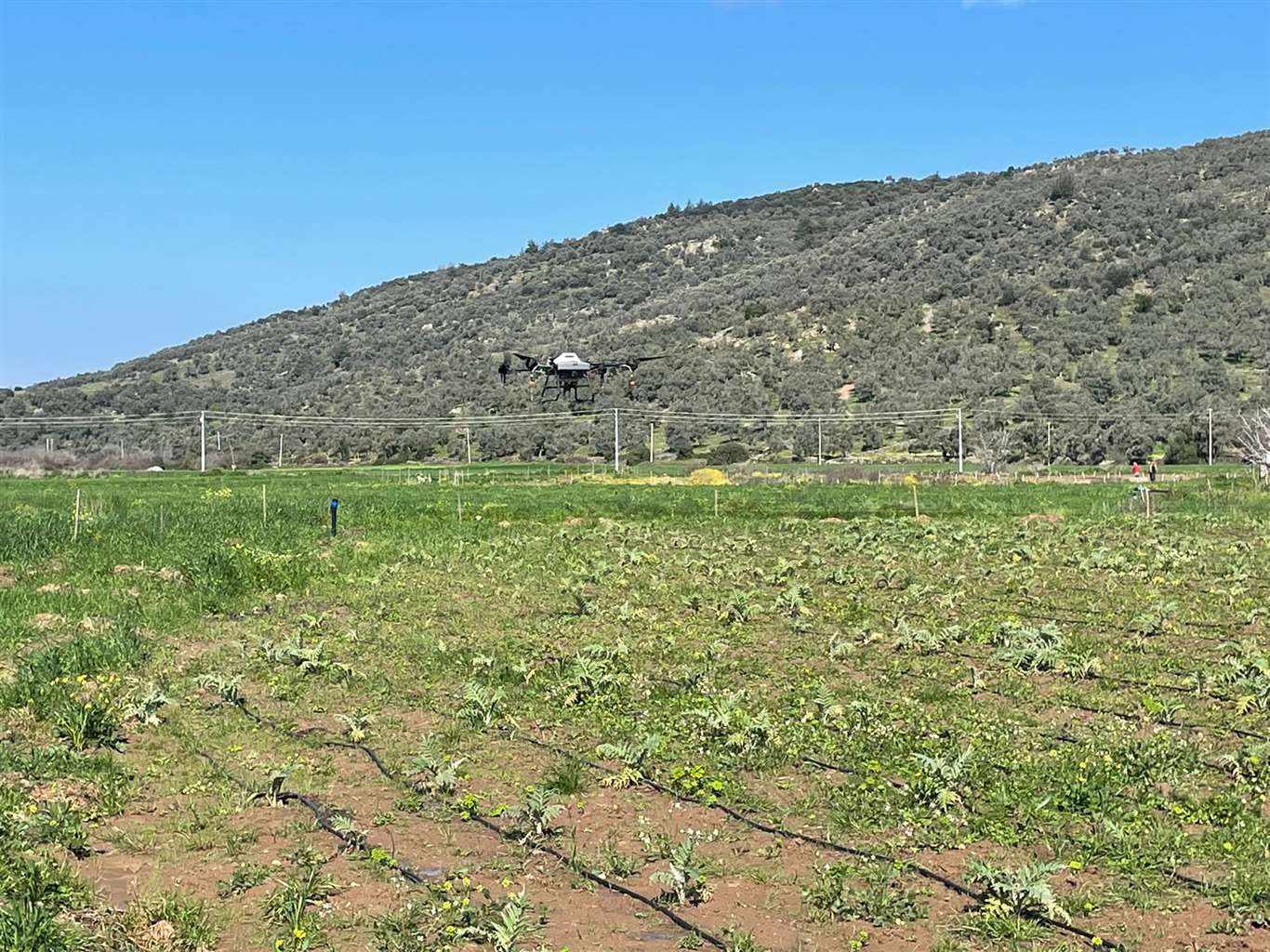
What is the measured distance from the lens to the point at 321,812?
9289mm

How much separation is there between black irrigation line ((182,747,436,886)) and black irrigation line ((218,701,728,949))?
0.01 m

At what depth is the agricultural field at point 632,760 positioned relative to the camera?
7.25 metres

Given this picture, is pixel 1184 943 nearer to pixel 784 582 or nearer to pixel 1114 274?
pixel 784 582

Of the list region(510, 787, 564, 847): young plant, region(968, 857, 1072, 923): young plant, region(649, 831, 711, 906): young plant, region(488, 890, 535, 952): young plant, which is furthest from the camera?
region(510, 787, 564, 847): young plant

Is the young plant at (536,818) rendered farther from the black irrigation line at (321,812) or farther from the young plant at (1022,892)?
the young plant at (1022,892)

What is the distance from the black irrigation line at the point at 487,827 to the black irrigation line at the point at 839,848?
1.36 metres

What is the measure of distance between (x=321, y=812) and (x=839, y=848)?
3.67m

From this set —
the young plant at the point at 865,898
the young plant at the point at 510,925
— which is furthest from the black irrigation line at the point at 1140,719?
the young plant at the point at 510,925

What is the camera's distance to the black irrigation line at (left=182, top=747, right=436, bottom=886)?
7926 millimetres

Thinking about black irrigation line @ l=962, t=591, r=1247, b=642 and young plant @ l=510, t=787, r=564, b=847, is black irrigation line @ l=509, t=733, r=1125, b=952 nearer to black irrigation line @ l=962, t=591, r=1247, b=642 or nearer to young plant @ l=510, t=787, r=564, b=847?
young plant @ l=510, t=787, r=564, b=847

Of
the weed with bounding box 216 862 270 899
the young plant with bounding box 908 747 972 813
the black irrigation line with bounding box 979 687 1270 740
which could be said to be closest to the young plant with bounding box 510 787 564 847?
the weed with bounding box 216 862 270 899

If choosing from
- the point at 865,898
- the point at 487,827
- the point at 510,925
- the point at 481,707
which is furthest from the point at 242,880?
the point at 481,707

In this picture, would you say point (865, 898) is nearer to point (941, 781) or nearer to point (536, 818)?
point (941, 781)

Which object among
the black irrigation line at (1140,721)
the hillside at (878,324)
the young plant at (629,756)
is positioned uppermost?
the hillside at (878,324)
